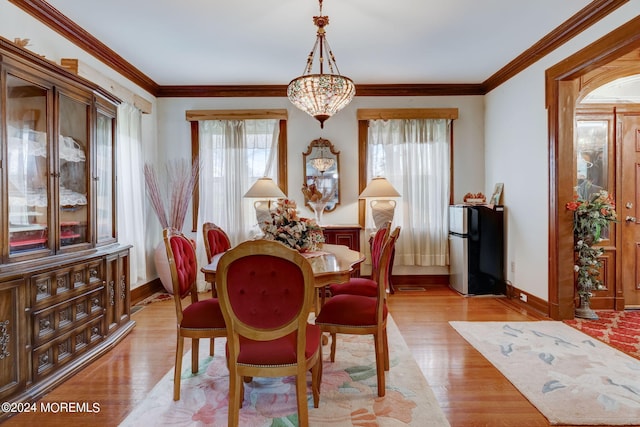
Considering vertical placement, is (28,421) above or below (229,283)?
below

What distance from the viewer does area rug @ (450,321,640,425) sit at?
2020 mm

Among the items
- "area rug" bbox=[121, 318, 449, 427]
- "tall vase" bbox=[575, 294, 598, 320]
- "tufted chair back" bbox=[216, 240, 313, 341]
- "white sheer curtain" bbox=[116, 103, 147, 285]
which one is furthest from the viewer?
"white sheer curtain" bbox=[116, 103, 147, 285]

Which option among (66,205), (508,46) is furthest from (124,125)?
(508,46)

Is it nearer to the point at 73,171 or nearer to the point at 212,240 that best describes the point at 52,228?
the point at 73,171

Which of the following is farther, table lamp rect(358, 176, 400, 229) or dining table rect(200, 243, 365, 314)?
table lamp rect(358, 176, 400, 229)

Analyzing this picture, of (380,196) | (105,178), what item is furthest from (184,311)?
(380,196)

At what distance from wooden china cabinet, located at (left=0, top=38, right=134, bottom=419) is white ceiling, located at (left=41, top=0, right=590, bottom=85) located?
0.79m

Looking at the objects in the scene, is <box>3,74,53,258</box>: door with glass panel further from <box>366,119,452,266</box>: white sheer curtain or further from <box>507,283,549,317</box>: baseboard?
<box>507,283,549,317</box>: baseboard

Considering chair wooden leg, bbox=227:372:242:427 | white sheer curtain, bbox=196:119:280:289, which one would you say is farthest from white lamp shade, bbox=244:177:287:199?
chair wooden leg, bbox=227:372:242:427

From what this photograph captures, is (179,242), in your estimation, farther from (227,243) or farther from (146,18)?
(146,18)

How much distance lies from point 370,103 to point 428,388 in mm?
3879

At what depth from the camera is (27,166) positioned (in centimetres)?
232

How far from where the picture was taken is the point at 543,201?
3.79m

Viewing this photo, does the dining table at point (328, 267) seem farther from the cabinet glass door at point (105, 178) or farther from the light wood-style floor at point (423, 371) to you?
Answer: the cabinet glass door at point (105, 178)
